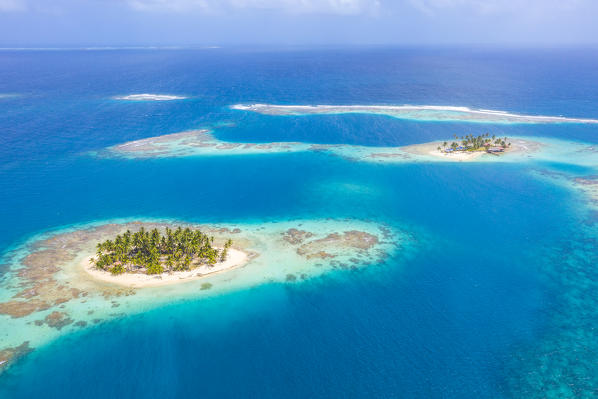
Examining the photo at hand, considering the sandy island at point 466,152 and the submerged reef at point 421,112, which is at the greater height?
the submerged reef at point 421,112

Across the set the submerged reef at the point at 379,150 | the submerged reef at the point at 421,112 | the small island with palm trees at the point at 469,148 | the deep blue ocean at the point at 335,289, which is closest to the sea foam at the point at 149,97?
the submerged reef at the point at 421,112

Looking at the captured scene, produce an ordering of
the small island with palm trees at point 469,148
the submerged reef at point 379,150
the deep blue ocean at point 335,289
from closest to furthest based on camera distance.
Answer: the deep blue ocean at point 335,289 < the submerged reef at point 379,150 < the small island with palm trees at point 469,148

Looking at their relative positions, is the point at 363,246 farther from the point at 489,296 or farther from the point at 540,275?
the point at 540,275

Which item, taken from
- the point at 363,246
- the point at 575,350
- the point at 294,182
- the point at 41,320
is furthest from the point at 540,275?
the point at 41,320

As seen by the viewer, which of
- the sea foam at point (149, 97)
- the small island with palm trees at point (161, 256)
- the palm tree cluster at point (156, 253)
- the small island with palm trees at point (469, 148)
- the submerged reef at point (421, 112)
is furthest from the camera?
the sea foam at point (149, 97)

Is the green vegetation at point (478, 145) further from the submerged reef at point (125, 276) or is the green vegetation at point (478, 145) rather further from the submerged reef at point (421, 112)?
the submerged reef at point (125, 276)

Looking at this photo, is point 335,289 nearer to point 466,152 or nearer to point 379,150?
point 379,150
